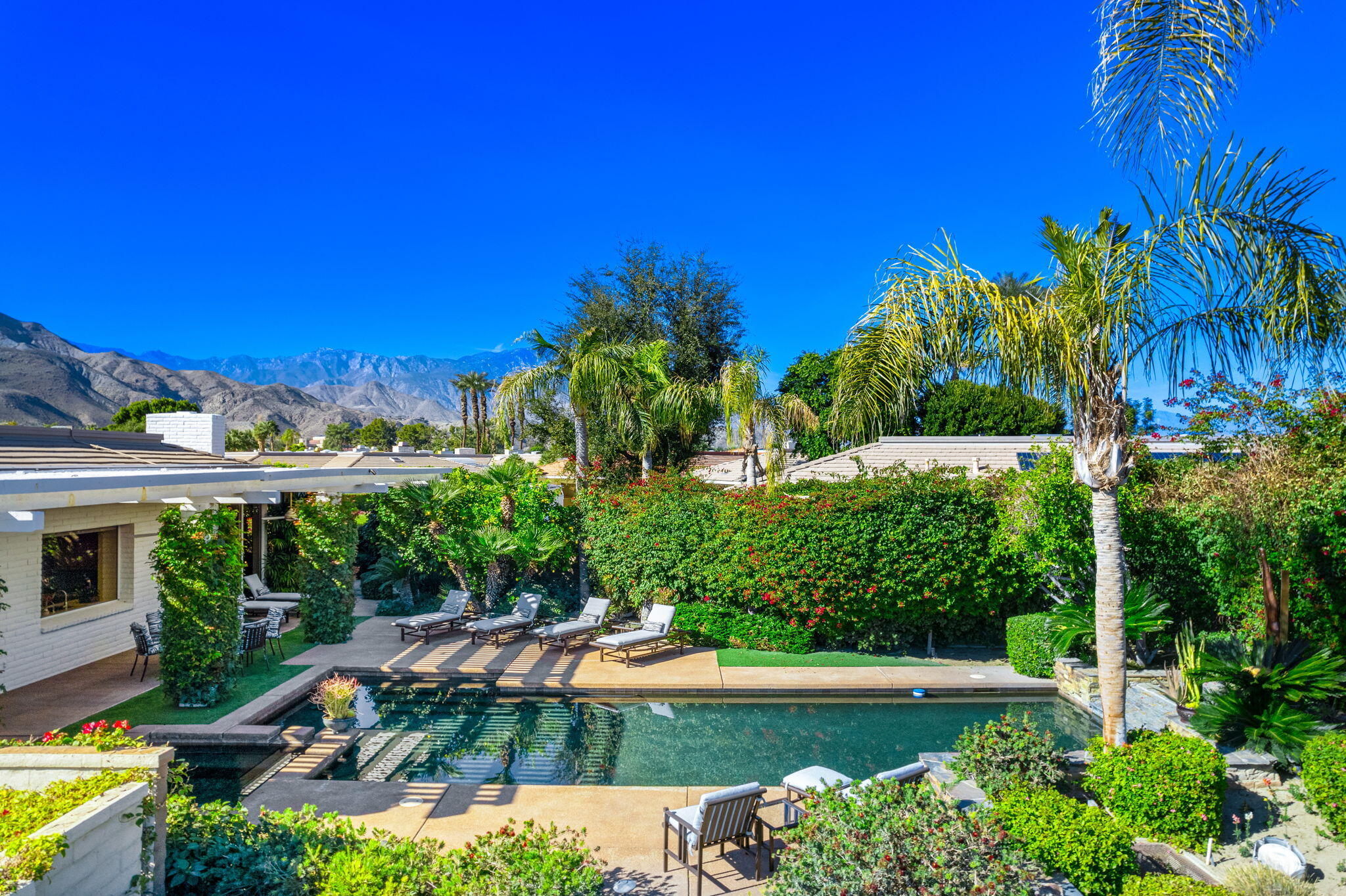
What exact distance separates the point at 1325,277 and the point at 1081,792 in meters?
4.58

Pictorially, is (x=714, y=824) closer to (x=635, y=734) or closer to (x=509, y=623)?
(x=635, y=734)

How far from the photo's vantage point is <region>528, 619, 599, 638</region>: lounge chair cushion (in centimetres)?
1251

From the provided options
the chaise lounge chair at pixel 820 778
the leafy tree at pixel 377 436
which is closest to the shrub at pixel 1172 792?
the chaise lounge chair at pixel 820 778

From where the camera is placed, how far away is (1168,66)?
17.2 ft

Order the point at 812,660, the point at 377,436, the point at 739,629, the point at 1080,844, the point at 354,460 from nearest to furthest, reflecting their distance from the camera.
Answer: the point at 1080,844 < the point at 812,660 < the point at 739,629 < the point at 354,460 < the point at 377,436

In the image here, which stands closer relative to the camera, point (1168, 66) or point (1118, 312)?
point (1168, 66)

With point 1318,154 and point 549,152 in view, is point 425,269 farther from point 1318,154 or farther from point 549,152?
point 1318,154

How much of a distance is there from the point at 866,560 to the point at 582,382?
700cm

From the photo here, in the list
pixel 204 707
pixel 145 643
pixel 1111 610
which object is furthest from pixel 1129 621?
pixel 145 643

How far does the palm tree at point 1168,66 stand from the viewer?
16.4 ft

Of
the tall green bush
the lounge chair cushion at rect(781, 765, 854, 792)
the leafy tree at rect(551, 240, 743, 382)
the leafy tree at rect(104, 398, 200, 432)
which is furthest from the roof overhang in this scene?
the leafy tree at rect(104, 398, 200, 432)

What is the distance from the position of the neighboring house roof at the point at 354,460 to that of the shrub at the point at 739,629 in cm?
709

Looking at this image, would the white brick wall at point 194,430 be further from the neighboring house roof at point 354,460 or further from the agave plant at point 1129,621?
the agave plant at point 1129,621

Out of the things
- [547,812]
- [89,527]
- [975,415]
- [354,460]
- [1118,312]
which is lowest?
[547,812]
